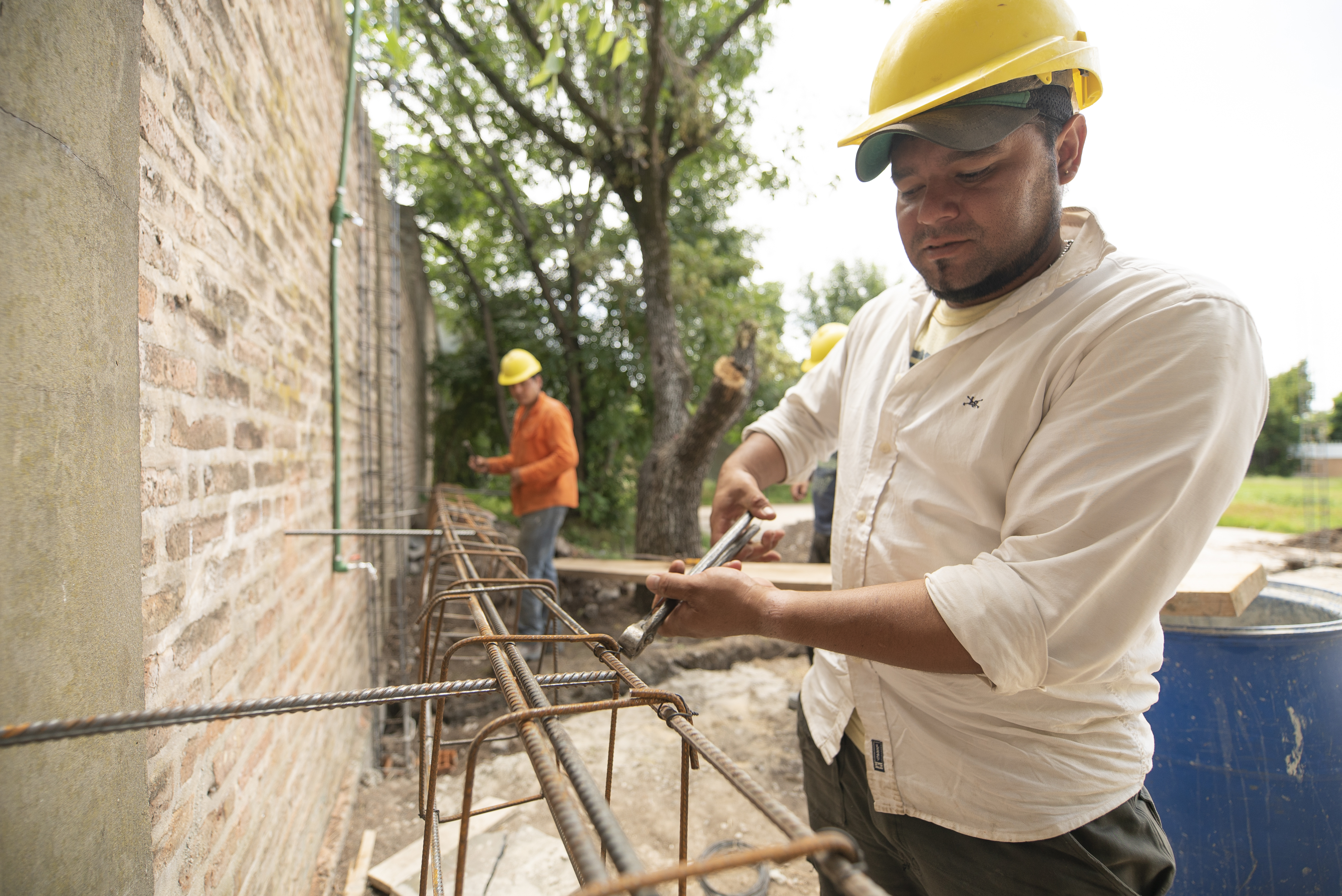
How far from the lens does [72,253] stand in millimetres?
943

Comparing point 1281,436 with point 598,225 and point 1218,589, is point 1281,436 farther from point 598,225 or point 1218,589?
point 1218,589

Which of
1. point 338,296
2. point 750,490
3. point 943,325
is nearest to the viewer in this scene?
point 943,325

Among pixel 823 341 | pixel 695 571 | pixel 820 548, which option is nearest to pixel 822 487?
pixel 820 548

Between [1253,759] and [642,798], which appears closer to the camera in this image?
[1253,759]

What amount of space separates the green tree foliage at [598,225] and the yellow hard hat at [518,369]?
4.72 feet

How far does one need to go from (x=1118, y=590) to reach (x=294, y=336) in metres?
2.85

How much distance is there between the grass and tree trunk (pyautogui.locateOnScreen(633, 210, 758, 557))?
6702 millimetres

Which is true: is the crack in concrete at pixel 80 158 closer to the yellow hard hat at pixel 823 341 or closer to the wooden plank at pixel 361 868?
the wooden plank at pixel 361 868

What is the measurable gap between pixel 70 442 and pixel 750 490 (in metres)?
1.35

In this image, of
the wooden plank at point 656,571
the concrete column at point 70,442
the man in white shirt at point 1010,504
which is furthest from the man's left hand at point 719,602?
the wooden plank at point 656,571

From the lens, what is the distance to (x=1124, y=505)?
1.03 m

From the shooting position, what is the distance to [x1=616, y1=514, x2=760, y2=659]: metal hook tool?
1239 mm

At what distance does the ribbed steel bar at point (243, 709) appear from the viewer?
0.69 metres

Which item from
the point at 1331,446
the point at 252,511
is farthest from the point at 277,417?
the point at 1331,446
